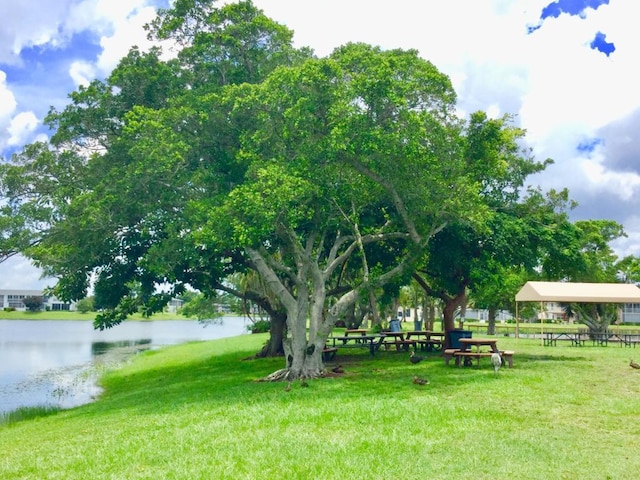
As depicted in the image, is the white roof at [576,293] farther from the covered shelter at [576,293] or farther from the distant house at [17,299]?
the distant house at [17,299]

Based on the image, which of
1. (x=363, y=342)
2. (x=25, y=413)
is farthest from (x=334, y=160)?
(x=25, y=413)

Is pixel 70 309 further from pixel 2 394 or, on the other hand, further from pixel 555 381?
pixel 555 381

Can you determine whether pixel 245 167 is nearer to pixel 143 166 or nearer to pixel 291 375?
pixel 143 166

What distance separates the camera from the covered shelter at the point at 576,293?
3020cm

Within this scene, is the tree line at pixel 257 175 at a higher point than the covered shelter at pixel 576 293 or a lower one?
higher

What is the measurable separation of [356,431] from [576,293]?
24.9m

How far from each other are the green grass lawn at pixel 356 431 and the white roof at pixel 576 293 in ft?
42.1

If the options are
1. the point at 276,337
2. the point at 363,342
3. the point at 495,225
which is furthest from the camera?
the point at 276,337

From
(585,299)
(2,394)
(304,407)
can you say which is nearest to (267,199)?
(304,407)

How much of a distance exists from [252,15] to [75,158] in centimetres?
826

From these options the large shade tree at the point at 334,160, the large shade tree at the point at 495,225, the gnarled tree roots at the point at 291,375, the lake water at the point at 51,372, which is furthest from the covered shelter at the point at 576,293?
the lake water at the point at 51,372

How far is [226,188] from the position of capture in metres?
19.3

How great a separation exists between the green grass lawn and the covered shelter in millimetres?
12843

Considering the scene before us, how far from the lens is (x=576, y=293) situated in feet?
102
